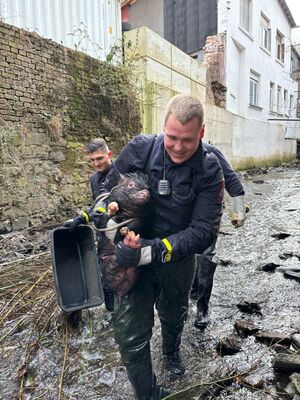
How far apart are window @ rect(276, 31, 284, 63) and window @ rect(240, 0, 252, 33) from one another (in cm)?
539

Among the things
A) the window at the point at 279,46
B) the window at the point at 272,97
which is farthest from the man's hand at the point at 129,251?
the window at the point at 279,46

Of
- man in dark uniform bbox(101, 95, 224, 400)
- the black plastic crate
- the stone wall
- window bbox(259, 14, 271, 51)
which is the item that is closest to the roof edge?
window bbox(259, 14, 271, 51)

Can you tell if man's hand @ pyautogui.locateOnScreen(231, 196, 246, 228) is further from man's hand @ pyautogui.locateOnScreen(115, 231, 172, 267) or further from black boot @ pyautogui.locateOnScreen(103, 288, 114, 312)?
man's hand @ pyautogui.locateOnScreen(115, 231, 172, 267)

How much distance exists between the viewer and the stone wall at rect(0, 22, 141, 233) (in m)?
5.29

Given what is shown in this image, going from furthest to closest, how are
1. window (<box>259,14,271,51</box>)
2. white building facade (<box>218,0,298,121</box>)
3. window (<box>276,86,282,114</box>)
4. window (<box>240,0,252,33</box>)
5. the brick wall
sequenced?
window (<box>276,86,282,114</box>) → window (<box>259,14,271,51</box>) → window (<box>240,0,252,33</box>) → white building facade (<box>218,0,298,121</box>) → the brick wall

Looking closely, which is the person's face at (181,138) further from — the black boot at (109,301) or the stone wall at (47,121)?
the stone wall at (47,121)

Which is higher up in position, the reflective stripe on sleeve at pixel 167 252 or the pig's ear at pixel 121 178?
the pig's ear at pixel 121 178

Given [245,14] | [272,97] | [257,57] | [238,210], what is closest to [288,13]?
[272,97]

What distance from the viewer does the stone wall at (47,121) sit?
529 centimetres

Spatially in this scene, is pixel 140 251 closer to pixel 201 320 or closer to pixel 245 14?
pixel 201 320

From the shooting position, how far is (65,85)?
6320 millimetres

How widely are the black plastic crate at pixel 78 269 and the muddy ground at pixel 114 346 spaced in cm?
57

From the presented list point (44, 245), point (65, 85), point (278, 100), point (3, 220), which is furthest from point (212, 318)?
point (278, 100)

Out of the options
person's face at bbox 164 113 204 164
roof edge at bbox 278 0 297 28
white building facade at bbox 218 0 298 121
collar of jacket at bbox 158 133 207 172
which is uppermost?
roof edge at bbox 278 0 297 28
